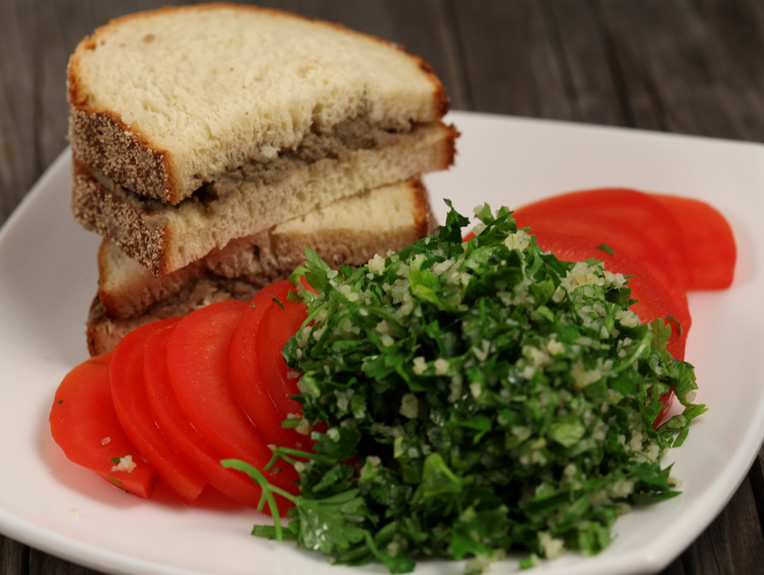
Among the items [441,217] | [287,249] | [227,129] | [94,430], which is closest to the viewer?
[94,430]

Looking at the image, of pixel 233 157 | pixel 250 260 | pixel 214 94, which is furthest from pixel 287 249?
pixel 214 94

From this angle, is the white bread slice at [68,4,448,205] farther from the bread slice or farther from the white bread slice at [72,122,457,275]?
the bread slice

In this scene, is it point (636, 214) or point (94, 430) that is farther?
point (636, 214)

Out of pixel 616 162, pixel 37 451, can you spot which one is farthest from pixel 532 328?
pixel 616 162

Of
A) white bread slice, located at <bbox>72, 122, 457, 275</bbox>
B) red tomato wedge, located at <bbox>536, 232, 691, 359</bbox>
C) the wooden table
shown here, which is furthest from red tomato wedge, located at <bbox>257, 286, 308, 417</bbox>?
the wooden table

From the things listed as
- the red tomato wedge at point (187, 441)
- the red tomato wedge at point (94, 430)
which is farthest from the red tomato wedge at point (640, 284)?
the red tomato wedge at point (94, 430)

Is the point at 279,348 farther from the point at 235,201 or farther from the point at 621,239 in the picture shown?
the point at 621,239

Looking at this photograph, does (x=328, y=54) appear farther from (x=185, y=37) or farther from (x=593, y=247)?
(x=593, y=247)
